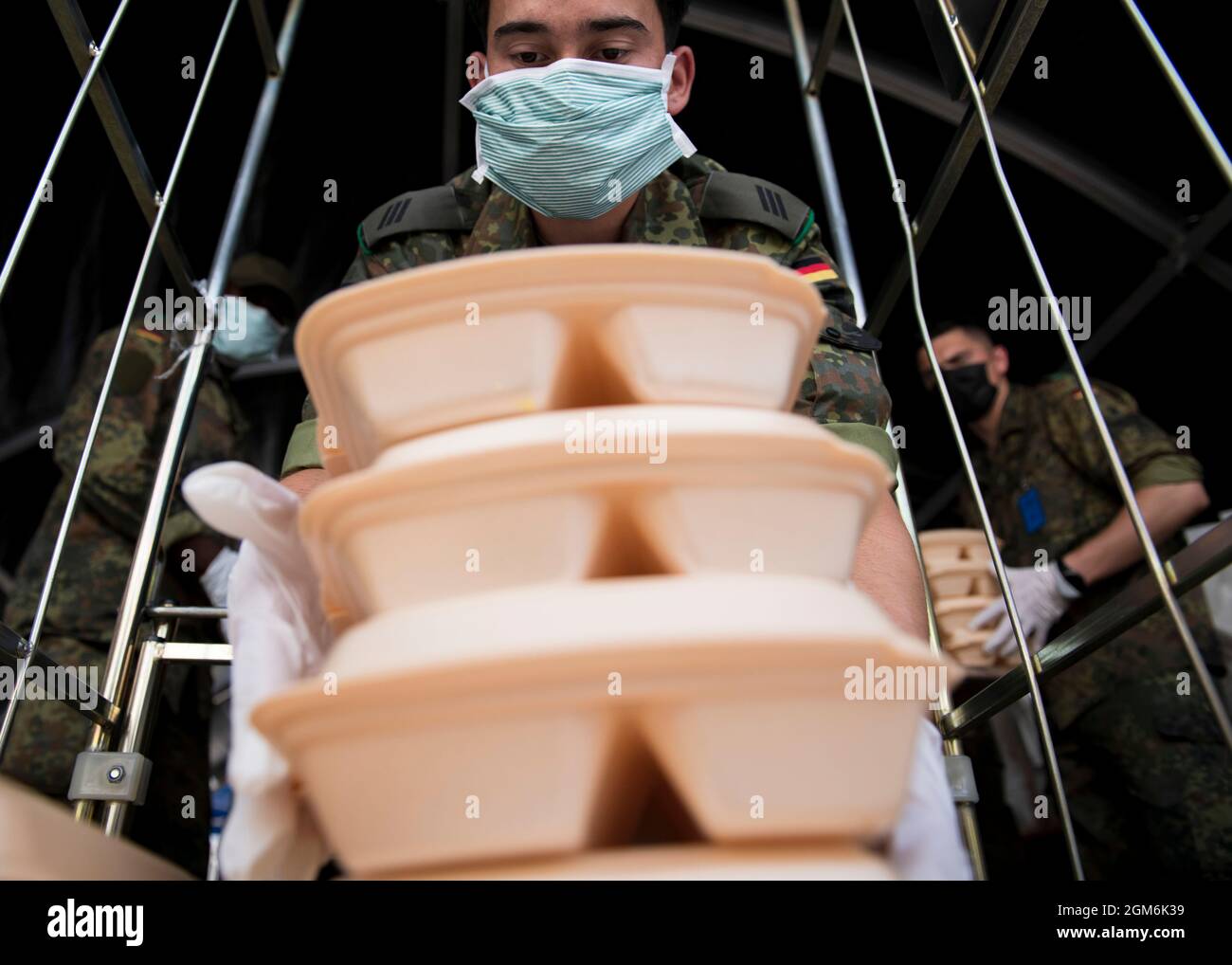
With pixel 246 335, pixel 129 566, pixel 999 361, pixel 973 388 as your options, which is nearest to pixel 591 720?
pixel 129 566

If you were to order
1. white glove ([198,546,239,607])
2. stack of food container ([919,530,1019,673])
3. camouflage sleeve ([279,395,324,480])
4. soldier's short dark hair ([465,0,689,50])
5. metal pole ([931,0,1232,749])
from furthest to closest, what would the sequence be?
1. stack of food container ([919,530,1019,673])
2. white glove ([198,546,239,607])
3. soldier's short dark hair ([465,0,689,50])
4. camouflage sleeve ([279,395,324,480])
5. metal pole ([931,0,1232,749])

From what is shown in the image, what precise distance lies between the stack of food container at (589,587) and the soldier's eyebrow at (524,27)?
2.01 feet

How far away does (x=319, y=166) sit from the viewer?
3.21m

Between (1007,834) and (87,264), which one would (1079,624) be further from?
(87,264)

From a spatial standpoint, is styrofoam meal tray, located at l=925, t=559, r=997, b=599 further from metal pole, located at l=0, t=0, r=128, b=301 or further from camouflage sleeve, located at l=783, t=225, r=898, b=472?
metal pole, located at l=0, t=0, r=128, b=301

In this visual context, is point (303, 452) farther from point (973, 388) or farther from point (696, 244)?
point (973, 388)

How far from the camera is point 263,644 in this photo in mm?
611

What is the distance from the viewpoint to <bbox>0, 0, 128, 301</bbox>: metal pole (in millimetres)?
945

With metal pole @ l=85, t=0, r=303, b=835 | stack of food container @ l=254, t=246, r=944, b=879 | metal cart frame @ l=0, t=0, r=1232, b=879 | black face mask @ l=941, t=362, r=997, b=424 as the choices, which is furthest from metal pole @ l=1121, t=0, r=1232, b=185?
black face mask @ l=941, t=362, r=997, b=424

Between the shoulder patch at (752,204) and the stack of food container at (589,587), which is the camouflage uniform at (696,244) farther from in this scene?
the stack of food container at (589,587)

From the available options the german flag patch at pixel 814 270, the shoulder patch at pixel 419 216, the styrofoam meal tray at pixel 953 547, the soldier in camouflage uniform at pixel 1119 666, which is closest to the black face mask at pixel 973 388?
the soldier in camouflage uniform at pixel 1119 666

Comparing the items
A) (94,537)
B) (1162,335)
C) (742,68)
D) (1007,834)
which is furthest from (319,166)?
(1007,834)

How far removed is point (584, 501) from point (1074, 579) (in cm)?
194

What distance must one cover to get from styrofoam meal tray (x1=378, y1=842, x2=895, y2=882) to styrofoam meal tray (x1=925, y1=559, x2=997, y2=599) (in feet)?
5.94
